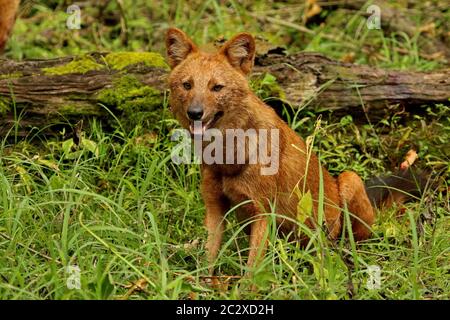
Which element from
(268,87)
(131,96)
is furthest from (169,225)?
(268,87)

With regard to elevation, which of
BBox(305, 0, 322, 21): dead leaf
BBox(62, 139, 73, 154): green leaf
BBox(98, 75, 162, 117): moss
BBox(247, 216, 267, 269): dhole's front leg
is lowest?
BBox(247, 216, 267, 269): dhole's front leg

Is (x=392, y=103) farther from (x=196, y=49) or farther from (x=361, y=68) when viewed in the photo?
(x=196, y=49)

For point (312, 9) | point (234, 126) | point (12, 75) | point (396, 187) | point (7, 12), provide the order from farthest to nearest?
point (312, 9) < point (12, 75) < point (396, 187) < point (234, 126) < point (7, 12)

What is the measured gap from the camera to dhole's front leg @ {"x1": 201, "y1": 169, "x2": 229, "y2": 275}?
517 cm

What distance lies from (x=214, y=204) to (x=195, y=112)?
64 cm

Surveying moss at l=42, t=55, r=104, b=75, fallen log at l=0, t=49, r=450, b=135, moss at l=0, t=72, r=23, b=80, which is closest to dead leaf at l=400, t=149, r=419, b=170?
fallen log at l=0, t=49, r=450, b=135

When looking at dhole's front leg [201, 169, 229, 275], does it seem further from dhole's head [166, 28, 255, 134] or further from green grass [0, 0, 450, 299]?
dhole's head [166, 28, 255, 134]

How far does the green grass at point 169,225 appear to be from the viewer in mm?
4383

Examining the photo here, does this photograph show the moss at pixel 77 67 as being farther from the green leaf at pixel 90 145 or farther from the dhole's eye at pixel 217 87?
the dhole's eye at pixel 217 87

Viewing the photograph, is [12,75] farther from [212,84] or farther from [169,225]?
[212,84]

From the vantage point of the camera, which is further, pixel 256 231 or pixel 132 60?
pixel 132 60

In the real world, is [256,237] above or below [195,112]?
below

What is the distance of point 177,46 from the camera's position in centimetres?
538

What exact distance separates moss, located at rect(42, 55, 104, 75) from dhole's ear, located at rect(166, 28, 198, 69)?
3.62 feet
